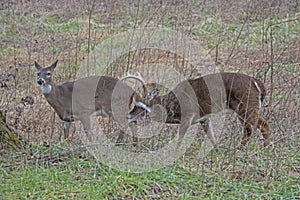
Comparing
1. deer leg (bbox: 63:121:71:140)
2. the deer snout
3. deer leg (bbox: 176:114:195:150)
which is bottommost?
deer leg (bbox: 63:121:71:140)

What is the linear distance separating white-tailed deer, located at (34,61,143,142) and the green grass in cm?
223

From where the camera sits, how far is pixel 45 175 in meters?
4.15

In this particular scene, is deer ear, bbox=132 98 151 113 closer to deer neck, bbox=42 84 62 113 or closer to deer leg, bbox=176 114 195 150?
deer leg, bbox=176 114 195 150

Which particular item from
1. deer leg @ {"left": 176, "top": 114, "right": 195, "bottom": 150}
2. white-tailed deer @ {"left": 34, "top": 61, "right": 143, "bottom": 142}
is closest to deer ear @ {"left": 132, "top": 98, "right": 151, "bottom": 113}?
white-tailed deer @ {"left": 34, "top": 61, "right": 143, "bottom": 142}

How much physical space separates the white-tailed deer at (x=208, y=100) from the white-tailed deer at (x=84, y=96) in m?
0.50

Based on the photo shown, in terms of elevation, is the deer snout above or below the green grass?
below

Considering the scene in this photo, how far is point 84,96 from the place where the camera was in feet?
22.7

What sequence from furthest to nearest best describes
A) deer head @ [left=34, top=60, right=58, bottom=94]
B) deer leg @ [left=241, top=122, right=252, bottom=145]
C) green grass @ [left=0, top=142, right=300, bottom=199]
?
deer head @ [left=34, top=60, right=58, bottom=94]
deer leg @ [left=241, top=122, right=252, bottom=145]
green grass @ [left=0, top=142, right=300, bottom=199]

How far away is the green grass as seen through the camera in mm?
3891

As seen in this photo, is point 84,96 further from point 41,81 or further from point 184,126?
point 184,126

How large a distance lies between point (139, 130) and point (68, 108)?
1131 millimetres

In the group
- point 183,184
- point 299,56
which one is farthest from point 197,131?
point 299,56

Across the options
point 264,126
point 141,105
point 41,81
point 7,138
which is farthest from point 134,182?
point 41,81

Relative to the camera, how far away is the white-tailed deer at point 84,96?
661 centimetres
